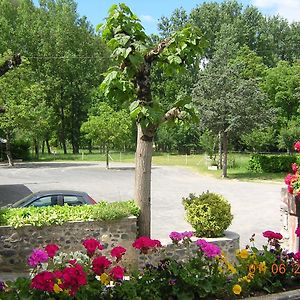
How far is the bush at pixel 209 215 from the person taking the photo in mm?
8409

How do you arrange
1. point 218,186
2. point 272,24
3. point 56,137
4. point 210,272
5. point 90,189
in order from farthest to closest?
point 272,24 < point 56,137 < point 218,186 < point 90,189 < point 210,272

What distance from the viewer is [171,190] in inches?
880

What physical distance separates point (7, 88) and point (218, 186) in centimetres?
1994

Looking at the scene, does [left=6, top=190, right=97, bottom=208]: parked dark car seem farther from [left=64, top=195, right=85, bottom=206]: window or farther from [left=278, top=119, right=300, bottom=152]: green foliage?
[left=278, top=119, right=300, bottom=152]: green foliage

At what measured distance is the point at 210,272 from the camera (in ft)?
14.3

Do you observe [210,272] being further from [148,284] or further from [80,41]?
[80,41]

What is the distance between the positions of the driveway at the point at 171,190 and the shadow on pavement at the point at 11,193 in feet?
3.99

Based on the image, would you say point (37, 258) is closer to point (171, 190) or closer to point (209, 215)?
point (209, 215)

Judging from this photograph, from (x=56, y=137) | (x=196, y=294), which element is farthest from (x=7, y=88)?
(x=196, y=294)

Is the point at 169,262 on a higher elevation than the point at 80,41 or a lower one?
lower

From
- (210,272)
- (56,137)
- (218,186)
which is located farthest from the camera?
(56,137)

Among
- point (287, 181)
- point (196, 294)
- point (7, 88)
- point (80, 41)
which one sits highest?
point (80, 41)

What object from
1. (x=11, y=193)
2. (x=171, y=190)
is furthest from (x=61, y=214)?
(x=171, y=190)

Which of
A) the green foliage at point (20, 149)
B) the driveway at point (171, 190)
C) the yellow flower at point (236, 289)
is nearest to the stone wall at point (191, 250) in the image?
the driveway at point (171, 190)
